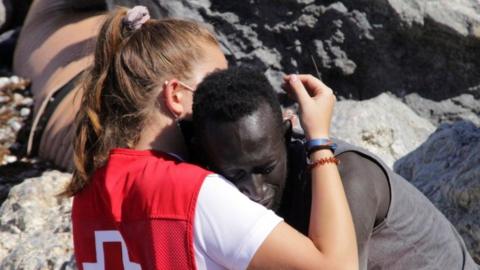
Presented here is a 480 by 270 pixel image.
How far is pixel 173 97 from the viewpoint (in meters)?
2.43

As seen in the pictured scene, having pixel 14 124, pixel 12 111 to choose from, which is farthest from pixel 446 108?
pixel 12 111

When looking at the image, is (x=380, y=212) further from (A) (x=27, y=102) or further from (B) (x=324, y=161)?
(A) (x=27, y=102)

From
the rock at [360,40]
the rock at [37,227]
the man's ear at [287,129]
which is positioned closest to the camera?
the man's ear at [287,129]

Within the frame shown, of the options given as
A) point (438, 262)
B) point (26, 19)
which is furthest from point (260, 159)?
point (26, 19)

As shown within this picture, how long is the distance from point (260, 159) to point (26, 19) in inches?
207

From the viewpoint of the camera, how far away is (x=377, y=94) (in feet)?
15.2

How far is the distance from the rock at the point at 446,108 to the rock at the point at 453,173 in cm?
72

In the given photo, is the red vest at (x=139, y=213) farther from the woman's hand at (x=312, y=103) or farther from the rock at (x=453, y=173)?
the rock at (x=453, y=173)

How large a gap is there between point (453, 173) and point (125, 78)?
154 centimetres

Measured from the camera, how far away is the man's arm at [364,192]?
2268mm

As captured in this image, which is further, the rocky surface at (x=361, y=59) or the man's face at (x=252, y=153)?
the rocky surface at (x=361, y=59)

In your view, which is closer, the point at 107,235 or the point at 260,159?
the point at 260,159

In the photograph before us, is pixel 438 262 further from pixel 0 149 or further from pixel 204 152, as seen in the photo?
pixel 0 149

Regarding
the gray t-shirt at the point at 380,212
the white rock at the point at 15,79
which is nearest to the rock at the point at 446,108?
the gray t-shirt at the point at 380,212
